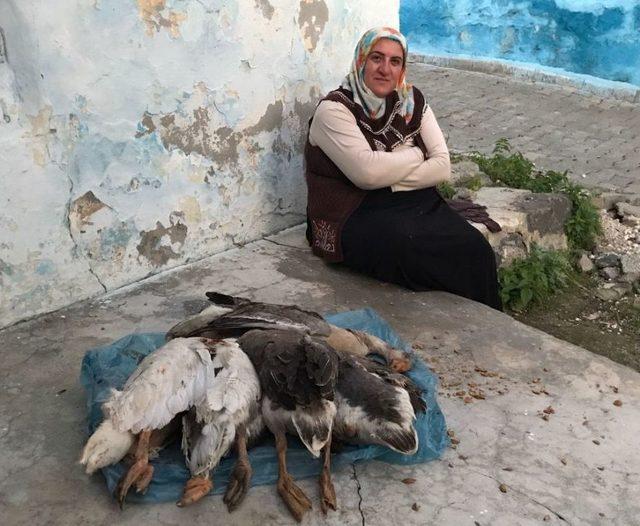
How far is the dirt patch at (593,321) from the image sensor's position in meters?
4.68

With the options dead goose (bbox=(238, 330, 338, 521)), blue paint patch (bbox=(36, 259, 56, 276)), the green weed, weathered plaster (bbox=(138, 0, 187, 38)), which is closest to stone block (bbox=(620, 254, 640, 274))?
the green weed

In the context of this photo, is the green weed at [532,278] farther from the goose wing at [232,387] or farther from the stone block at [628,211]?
the goose wing at [232,387]

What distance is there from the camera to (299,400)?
8.85 ft

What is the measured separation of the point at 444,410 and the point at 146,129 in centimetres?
216

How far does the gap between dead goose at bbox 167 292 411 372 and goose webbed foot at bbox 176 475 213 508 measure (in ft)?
2.54

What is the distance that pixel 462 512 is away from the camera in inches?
103

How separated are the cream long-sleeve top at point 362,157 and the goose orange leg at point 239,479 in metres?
2.05

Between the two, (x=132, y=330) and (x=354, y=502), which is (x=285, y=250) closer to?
(x=132, y=330)

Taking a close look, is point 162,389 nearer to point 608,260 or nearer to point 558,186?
point 608,260

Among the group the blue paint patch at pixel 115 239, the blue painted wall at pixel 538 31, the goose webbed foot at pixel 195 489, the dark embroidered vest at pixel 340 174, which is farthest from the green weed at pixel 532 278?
the blue painted wall at pixel 538 31

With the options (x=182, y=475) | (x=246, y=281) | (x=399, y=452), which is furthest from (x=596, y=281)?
(x=182, y=475)

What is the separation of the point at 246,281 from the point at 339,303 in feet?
1.89

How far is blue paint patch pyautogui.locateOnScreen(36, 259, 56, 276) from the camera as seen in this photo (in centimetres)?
376

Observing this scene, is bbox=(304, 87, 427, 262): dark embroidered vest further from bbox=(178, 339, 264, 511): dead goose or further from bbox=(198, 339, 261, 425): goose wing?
bbox=(178, 339, 264, 511): dead goose
